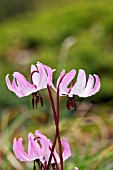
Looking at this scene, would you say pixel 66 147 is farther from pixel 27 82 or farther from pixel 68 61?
pixel 68 61

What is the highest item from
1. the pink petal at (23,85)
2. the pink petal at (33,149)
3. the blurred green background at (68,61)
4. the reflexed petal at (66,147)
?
the blurred green background at (68,61)

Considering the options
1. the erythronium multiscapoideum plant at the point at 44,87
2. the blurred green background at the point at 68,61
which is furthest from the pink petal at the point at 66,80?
the blurred green background at the point at 68,61

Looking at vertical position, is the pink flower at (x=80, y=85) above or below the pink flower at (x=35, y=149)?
above

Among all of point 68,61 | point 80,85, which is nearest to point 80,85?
point 80,85

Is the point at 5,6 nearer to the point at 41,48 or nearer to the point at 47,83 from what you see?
the point at 41,48

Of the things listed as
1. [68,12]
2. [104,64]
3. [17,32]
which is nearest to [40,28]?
[17,32]

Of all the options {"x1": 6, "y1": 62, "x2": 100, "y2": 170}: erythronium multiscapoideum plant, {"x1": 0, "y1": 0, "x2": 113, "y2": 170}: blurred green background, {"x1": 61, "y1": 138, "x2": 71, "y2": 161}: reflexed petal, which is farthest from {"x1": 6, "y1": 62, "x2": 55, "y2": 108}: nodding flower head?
{"x1": 0, "y1": 0, "x2": 113, "y2": 170}: blurred green background

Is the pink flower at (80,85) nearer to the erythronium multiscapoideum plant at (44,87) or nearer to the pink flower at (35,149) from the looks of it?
the erythronium multiscapoideum plant at (44,87)

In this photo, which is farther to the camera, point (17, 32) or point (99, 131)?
point (17, 32)

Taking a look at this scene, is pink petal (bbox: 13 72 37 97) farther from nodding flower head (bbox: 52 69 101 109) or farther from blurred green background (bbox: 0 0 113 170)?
blurred green background (bbox: 0 0 113 170)
